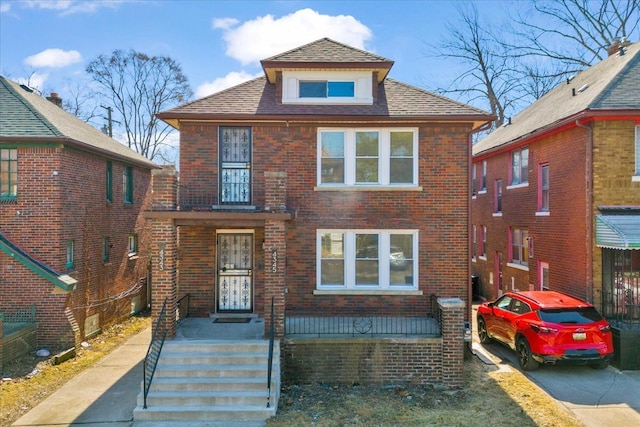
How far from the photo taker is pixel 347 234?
11.3 m

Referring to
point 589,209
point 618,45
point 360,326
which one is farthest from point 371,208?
point 618,45

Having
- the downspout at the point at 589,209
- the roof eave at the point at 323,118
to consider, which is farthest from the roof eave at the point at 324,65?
the downspout at the point at 589,209

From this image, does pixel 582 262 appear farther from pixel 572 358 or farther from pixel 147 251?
pixel 147 251

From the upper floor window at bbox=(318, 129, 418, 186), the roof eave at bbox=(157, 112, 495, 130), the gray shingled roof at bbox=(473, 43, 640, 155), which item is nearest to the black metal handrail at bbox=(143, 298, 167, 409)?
the roof eave at bbox=(157, 112, 495, 130)

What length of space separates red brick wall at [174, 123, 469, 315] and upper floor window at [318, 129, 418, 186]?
0.27m

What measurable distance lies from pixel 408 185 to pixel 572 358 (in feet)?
17.5

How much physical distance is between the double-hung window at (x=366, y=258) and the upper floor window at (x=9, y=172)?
8506 millimetres

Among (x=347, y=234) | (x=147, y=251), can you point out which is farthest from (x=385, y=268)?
(x=147, y=251)

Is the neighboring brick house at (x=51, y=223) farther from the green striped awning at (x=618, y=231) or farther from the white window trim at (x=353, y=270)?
the green striped awning at (x=618, y=231)

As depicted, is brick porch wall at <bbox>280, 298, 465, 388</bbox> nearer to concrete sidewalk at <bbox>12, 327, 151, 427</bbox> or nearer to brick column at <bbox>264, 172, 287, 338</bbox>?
brick column at <bbox>264, 172, 287, 338</bbox>

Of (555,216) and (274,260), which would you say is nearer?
(274,260)

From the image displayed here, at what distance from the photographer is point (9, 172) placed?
39.6 ft

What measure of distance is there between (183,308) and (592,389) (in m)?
9.57

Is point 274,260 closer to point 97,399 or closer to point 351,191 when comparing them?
point 351,191
